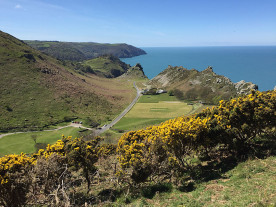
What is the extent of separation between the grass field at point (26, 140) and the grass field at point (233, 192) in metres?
46.4

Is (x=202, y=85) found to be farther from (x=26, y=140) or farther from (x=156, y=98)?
(x=26, y=140)

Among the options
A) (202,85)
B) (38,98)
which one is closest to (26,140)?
(38,98)

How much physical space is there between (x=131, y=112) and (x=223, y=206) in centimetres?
8068

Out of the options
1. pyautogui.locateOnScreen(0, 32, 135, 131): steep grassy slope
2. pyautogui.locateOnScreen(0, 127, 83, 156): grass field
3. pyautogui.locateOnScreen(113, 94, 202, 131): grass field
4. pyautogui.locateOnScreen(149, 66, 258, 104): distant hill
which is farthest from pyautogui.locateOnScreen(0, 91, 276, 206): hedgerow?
pyautogui.locateOnScreen(149, 66, 258, 104): distant hill

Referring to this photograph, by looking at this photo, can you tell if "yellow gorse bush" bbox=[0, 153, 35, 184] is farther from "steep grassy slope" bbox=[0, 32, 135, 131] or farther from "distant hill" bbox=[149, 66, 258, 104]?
"distant hill" bbox=[149, 66, 258, 104]

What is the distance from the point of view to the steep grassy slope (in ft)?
235

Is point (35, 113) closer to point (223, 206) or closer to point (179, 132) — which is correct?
point (179, 132)

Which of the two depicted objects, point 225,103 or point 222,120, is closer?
point 222,120

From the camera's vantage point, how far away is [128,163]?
16.6 meters

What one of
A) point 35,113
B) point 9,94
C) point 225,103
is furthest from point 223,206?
point 9,94

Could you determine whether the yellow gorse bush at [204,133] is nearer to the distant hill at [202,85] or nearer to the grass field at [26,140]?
the grass field at [26,140]

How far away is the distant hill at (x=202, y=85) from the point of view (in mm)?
96463

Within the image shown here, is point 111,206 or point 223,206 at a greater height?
point 223,206

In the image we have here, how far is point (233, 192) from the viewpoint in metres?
13.2
